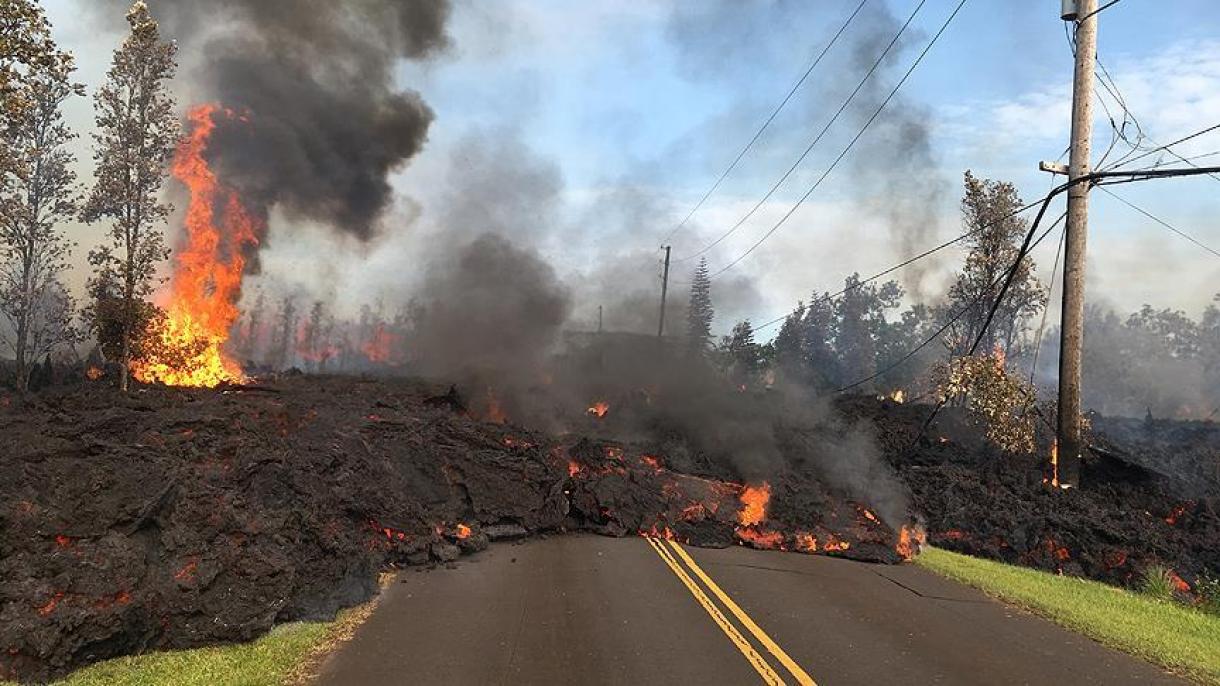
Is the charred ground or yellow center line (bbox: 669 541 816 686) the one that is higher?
the charred ground

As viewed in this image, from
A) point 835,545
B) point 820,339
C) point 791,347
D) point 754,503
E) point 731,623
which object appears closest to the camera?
point 731,623

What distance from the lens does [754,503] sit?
48.2 ft

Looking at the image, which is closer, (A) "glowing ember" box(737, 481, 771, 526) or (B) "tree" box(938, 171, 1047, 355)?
(A) "glowing ember" box(737, 481, 771, 526)

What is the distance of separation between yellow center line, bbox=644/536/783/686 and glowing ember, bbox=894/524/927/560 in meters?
4.47

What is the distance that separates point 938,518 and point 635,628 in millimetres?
11297

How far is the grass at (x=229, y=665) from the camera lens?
5812 millimetres

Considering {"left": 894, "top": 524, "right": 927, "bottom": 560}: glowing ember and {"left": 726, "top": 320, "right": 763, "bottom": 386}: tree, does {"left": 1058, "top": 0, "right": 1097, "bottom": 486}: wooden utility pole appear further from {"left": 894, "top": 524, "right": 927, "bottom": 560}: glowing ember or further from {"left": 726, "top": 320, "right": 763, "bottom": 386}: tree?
{"left": 726, "top": 320, "right": 763, "bottom": 386}: tree

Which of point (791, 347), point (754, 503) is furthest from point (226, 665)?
point (791, 347)

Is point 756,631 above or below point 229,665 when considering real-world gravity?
above

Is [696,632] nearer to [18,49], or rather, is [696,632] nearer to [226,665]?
[226,665]

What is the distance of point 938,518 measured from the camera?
648 inches

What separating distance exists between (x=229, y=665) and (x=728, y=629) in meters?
4.87

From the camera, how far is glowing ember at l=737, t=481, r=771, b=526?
14.1m

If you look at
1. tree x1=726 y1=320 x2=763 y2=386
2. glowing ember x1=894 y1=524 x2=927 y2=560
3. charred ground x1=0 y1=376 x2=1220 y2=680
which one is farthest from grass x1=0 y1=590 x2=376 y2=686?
tree x1=726 y1=320 x2=763 y2=386
